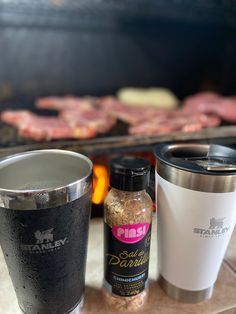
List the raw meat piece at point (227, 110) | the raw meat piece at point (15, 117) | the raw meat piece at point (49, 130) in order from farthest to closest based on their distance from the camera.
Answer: the raw meat piece at point (227, 110) → the raw meat piece at point (15, 117) → the raw meat piece at point (49, 130)

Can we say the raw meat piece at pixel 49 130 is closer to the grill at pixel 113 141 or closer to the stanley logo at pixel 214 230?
the grill at pixel 113 141

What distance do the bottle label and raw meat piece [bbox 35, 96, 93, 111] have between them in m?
1.01

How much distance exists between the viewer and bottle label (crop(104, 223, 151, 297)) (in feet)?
1.63

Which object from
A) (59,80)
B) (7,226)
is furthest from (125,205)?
(59,80)

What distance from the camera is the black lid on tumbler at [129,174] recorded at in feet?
1.51

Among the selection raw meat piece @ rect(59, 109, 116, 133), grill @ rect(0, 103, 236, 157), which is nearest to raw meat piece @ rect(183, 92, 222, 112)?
grill @ rect(0, 103, 236, 157)

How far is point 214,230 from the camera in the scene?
0.49 metres

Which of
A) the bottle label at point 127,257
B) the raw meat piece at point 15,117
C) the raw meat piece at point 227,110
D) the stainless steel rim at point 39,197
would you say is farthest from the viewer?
the raw meat piece at point 227,110

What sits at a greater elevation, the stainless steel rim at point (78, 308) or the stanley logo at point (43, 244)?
the stanley logo at point (43, 244)

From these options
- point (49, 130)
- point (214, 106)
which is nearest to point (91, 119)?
point (49, 130)

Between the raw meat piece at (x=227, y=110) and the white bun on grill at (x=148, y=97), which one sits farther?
the white bun on grill at (x=148, y=97)

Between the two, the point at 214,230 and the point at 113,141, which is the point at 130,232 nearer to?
the point at 214,230

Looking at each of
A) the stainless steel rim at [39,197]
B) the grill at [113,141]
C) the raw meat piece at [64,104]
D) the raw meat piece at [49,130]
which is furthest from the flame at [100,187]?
the raw meat piece at [64,104]

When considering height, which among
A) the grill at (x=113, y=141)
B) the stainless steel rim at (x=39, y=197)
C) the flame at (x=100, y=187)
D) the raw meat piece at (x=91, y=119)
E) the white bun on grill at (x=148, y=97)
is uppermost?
the stainless steel rim at (x=39, y=197)
